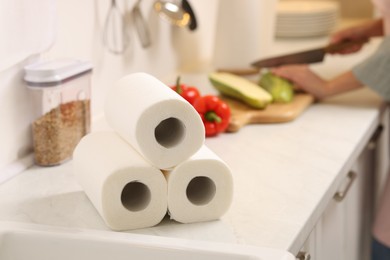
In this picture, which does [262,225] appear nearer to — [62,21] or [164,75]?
[62,21]

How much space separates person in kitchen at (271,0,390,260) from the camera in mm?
1735

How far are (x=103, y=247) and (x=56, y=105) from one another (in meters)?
0.40

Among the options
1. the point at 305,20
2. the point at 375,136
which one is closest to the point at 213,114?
the point at 375,136

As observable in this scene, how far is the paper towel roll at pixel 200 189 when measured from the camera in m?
1.11

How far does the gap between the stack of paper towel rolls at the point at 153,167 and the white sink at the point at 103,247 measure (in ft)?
0.16

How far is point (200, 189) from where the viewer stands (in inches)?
46.5

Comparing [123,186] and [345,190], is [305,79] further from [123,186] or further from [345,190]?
[123,186]

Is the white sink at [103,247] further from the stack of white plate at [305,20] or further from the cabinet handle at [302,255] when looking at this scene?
the stack of white plate at [305,20]

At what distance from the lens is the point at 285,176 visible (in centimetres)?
136

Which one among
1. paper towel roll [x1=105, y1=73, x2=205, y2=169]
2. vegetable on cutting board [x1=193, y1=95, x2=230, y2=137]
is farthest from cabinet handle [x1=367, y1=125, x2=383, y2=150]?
paper towel roll [x1=105, y1=73, x2=205, y2=169]

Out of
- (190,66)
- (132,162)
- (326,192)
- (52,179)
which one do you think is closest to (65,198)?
(52,179)

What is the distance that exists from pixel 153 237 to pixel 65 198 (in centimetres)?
24

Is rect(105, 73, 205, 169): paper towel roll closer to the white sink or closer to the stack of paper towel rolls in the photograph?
the stack of paper towel rolls

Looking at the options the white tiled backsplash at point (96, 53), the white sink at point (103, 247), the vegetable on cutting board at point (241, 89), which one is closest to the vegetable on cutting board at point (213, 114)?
the vegetable on cutting board at point (241, 89)
